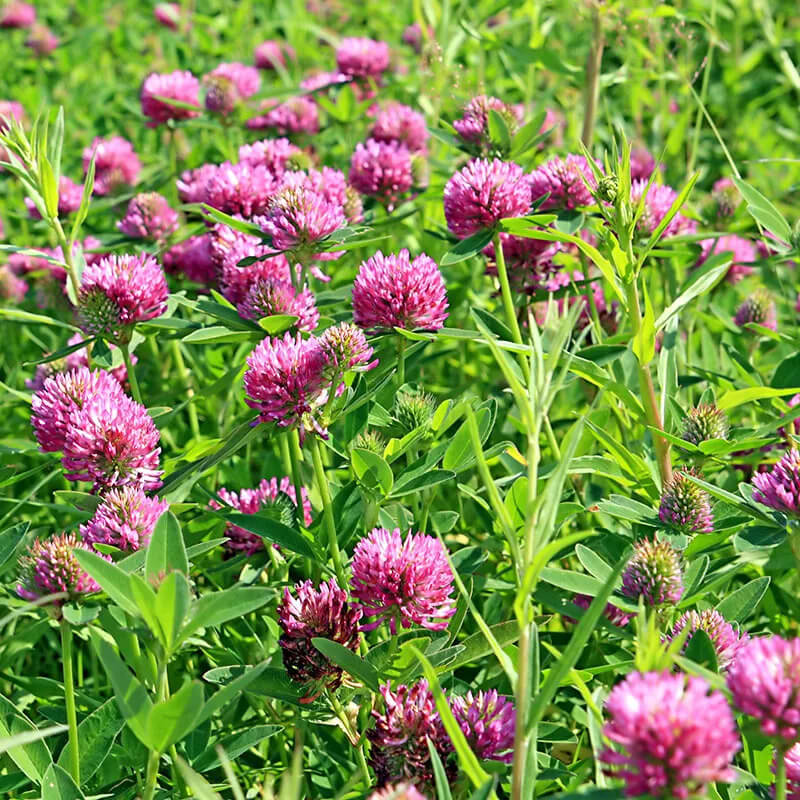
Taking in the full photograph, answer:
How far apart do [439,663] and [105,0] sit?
5846mm

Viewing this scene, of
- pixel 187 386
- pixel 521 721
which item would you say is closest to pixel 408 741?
pixel 521 721

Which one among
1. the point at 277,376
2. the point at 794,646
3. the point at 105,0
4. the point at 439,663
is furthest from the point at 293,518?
the point at 105,0

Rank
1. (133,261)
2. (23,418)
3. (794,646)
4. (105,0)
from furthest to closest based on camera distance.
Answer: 1. (105,0)
2. (23,418)
3. (133,261)
4. (794,646)

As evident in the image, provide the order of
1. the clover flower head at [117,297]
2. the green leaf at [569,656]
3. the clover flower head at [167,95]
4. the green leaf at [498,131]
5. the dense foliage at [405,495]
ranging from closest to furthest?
the green leaf at [569,656] < the dense foliage at [405,495] < the clover flower head at [117,297] < the green leaf at [498,131] < the clover flower head at [167,95]

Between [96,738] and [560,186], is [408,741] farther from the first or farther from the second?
[560,186]

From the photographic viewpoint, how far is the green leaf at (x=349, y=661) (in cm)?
147

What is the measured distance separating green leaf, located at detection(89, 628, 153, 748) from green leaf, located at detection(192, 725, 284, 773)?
1.05 feet

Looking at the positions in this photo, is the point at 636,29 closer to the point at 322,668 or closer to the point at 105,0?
the point at 322,668

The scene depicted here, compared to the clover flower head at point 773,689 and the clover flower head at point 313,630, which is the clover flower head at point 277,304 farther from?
the clover flower head at point 773,689

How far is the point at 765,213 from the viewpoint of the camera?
2109mm

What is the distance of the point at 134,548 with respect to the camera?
1.64m

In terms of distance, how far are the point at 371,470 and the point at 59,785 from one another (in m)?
0.62

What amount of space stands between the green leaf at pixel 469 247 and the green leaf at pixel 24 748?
1.04 meters

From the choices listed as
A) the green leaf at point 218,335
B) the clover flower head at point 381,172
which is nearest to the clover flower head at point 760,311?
the clover flower head at point 381,172
